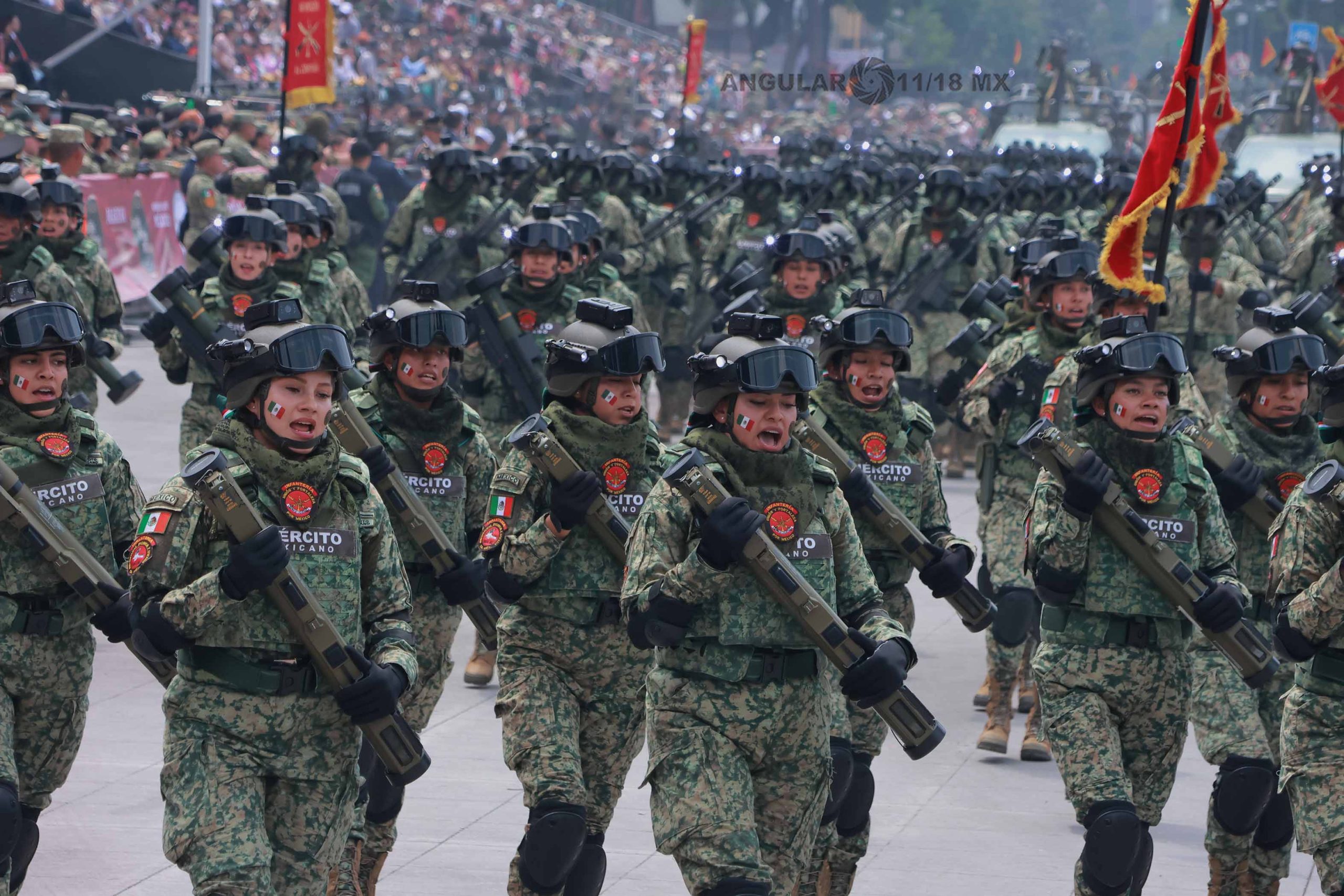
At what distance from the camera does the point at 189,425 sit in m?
10.9

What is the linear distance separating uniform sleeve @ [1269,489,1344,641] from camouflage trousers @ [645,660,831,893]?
145cm

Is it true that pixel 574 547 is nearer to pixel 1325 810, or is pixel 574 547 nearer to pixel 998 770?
pixel 1325 810

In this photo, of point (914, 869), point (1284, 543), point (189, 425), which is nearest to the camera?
point (1284, 543)

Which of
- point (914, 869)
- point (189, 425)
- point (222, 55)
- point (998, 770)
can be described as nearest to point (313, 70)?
point (189, 425)

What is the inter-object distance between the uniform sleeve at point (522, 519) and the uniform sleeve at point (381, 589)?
860mm

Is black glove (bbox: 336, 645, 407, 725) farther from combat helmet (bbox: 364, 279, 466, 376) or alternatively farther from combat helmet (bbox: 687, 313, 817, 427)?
combat helmet (bbox: 364, 279, 466, 376)

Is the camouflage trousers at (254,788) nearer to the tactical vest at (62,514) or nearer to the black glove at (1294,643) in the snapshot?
the tactical vest at (62,514)

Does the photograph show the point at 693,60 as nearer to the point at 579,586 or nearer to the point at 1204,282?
the point at 1204,282

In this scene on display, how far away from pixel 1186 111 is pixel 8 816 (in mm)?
5640

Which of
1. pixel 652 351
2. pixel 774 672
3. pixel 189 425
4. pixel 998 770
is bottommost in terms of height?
pixel 998 770

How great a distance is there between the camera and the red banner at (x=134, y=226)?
20922 mm

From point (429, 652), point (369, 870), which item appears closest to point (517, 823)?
point (429, 652)

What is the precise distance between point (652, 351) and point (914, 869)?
2.49 meters

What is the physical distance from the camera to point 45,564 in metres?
6.53
